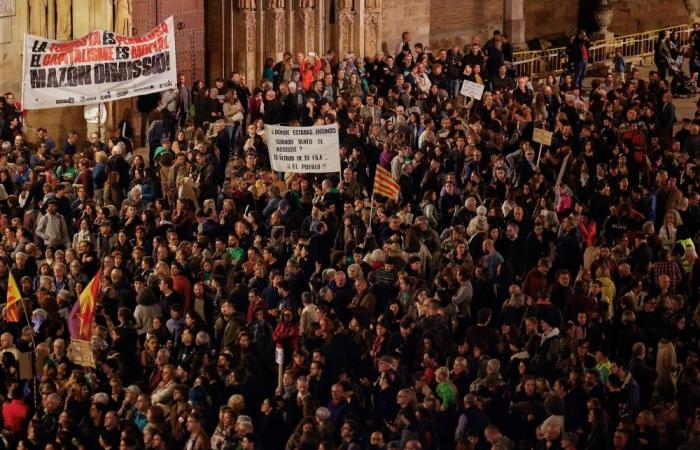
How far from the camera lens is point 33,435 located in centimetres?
2045

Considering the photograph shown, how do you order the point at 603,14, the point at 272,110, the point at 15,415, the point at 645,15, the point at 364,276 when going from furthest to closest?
the point at 645,15 → the point at 603,14 → the point at 272,110 → the point at 364,276 → the point at 15,415

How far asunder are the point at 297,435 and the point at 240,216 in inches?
254

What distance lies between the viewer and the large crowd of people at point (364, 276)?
63.9ft

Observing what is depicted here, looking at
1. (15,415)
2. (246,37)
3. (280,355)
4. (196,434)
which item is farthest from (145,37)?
(196,434)

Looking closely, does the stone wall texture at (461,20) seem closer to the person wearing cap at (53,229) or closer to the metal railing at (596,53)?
the metal railing at (596,53)

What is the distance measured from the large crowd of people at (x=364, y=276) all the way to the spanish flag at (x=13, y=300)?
0.04 m

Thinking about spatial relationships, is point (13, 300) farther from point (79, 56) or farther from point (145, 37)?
point (145, 37)

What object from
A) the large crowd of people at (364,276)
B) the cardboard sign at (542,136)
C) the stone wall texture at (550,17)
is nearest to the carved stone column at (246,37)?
the large crowd of people at (364,276)

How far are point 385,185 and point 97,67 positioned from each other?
16.9 feet

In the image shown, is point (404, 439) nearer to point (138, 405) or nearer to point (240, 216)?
point (138, 405)

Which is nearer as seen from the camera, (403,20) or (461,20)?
(403,20)

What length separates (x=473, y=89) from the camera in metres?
30.4

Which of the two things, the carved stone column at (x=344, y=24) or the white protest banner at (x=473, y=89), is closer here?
the white protest banner at (x=473, y=89)

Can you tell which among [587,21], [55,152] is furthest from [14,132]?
[587,21]
